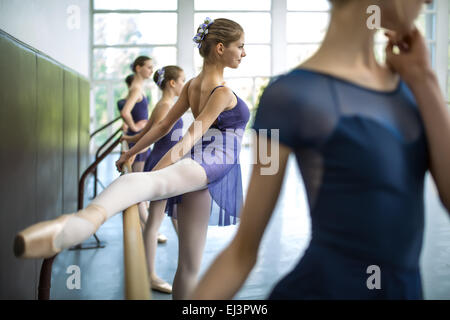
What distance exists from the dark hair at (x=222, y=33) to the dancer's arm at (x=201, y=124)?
331 mm

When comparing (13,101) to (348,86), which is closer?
(348,86)

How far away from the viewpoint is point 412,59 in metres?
0.85

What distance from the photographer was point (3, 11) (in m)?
2.32

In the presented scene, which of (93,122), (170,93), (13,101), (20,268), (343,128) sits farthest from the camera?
(93,122)

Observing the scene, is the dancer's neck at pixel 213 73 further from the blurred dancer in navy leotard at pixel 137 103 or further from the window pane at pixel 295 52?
the window pane at pixel 295 52

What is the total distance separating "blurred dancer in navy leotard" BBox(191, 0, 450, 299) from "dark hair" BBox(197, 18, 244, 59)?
1493mm

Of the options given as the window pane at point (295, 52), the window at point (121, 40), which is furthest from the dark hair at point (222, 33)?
the window pane at point (295, 52)

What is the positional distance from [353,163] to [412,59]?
27 cm

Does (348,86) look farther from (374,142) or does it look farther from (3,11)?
(3,11)

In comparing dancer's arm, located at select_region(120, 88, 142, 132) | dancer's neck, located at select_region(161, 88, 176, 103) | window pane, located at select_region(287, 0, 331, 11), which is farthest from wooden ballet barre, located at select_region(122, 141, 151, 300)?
window pane, located at select_region(287, 0, 331, 11)

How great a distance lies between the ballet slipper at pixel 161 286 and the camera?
3150 mm

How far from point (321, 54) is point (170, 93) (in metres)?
2.87

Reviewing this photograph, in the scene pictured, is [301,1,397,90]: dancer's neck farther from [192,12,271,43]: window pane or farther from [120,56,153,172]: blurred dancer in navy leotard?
[192,12,271,43]: window pane
